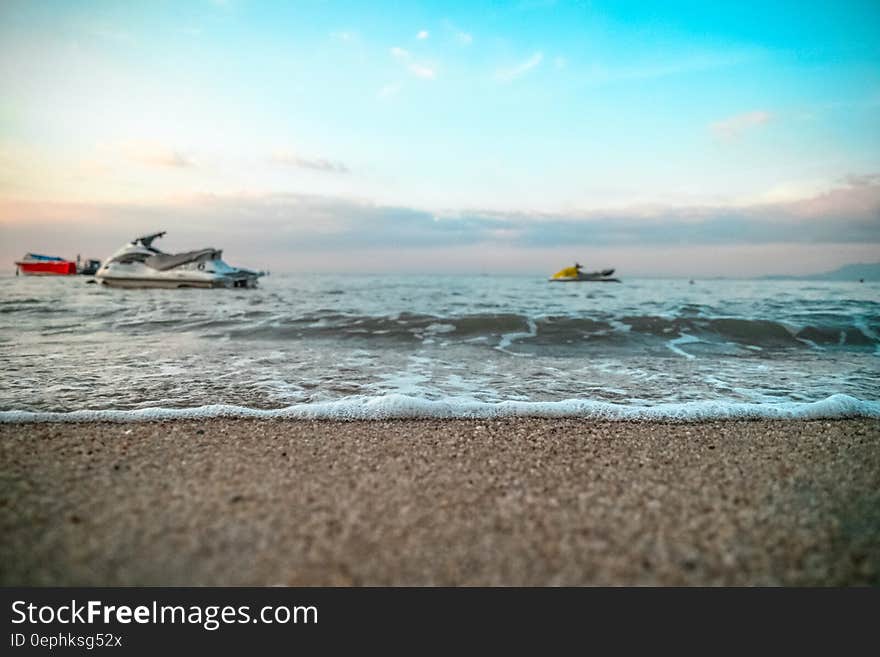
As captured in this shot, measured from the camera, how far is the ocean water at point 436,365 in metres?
4.74

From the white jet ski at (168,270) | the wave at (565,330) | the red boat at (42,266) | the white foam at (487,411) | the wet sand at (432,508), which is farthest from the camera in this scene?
the red boat at (42,266)

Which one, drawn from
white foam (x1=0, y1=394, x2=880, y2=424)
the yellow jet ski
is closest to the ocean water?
white foam (x1=0, y1=394, x2=880, y2=424)

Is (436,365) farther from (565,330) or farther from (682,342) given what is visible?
(682,342)

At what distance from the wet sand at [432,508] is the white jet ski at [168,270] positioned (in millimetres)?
28846

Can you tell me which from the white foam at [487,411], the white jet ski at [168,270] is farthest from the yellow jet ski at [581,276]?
the white foam at [487,411]

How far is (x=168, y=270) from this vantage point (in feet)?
98.0

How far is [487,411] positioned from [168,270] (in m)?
31.8

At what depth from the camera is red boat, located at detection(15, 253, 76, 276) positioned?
56.2 metres

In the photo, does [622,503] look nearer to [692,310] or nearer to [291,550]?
[291,550]

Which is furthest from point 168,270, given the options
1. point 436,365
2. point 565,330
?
point 436,365

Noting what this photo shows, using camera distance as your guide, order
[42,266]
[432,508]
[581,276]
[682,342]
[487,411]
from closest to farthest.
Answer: [432,508], [487,411], [682,342], [581,276], [42,266]

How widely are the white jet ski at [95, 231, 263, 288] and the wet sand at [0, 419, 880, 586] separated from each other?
28846 mm

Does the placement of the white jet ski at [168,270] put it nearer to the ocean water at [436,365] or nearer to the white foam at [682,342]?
the ocean water at [436,365]
